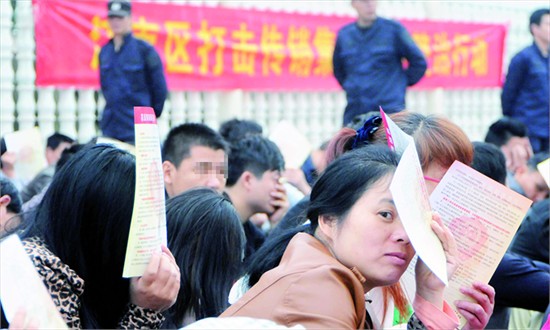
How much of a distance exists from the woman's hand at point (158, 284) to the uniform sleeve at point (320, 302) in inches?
25.5

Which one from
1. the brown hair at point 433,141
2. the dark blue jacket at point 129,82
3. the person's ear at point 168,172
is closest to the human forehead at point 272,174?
the person's ear at point 168,172

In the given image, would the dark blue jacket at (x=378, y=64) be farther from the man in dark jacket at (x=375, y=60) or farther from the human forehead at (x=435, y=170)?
the human forehead at (x=435, y=170)

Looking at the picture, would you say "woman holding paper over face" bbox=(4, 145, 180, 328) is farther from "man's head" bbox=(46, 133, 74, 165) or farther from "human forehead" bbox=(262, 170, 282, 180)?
"man's head" bbox=(46, 133, 74, 165)

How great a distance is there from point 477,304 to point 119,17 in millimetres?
4615

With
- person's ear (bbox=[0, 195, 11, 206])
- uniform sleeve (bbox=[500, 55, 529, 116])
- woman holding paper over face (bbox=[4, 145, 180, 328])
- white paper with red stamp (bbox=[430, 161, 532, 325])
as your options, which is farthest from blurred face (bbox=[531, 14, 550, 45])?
woman holding paper over face (bbox=[4, 145, 180, 328])

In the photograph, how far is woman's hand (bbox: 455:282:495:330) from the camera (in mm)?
2604

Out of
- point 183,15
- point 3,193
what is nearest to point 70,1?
point 183,15

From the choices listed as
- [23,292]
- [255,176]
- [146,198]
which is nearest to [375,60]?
[255,176]

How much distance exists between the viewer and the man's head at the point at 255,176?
16.2 feet

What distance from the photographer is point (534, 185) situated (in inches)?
226

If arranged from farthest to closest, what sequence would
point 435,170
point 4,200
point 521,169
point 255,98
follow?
point 255,98, point 521,169, point 4,200, point 435,170

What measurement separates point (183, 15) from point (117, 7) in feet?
3.51

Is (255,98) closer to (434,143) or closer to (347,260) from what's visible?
(434,143)

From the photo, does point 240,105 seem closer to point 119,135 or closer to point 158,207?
point 119,135
